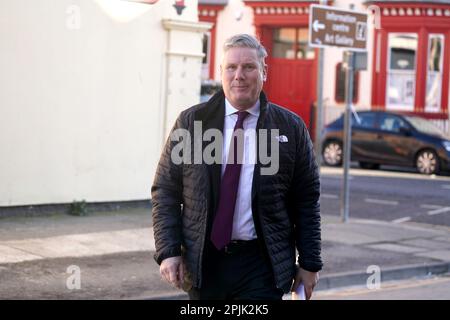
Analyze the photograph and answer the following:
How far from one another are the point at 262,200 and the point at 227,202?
176mm

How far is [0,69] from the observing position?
12445 millimetres

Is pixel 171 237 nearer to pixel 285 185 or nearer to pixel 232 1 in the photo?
pixel 285 185

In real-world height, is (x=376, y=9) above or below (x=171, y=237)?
above

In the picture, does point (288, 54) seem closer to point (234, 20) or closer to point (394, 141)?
point (234, 20)

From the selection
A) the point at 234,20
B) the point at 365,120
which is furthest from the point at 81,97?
the point at 234,20

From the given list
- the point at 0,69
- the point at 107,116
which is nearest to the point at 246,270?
the point at 0,69

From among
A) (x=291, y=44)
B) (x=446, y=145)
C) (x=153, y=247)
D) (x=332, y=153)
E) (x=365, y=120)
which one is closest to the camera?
(x=153, y=247)

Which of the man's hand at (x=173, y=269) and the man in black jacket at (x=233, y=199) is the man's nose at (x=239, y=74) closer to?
the man in black jacket at (x=233, y=199)

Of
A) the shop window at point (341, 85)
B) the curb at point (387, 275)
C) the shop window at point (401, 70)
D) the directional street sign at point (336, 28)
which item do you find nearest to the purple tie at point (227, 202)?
the curb at point (387, 275)

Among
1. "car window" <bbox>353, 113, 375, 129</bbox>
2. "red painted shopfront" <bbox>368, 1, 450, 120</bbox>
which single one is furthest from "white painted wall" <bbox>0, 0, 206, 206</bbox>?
"red painted shopfront" <bbox>368, 1, 450, 120</bbox>

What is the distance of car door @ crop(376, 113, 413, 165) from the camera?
23875 mm

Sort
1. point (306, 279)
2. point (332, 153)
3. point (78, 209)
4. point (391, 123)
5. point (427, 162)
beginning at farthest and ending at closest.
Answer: point (332, 153), point (391, 123), point (427, 162), point (78, 209), point (306, 279)

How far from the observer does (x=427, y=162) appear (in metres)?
23.6
